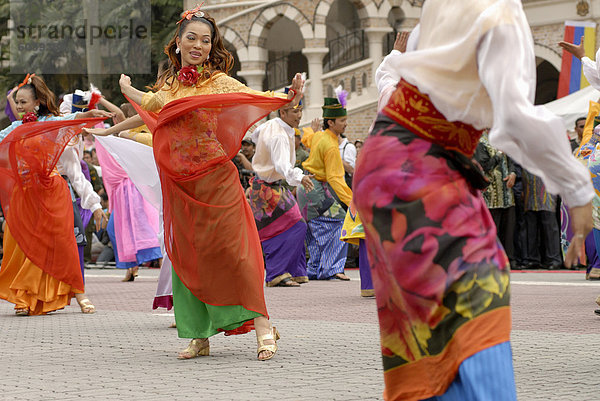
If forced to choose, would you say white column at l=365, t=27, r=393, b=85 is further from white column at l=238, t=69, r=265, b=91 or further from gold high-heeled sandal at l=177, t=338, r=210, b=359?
gold high-heeled sandal at l=177, t=338, r=210, b=359

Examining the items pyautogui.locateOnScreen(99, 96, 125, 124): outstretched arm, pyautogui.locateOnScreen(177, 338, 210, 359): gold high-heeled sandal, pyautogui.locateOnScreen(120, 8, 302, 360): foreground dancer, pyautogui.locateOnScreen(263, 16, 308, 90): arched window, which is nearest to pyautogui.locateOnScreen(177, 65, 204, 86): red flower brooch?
pyautogui.locateOnScreen(120, 8, 302, 360): foreground dancer

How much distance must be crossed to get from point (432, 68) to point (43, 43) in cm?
3340

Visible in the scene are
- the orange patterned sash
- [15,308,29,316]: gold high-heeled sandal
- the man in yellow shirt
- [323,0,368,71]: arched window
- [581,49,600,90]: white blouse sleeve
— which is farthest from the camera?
[323,0,368,71]: arched window

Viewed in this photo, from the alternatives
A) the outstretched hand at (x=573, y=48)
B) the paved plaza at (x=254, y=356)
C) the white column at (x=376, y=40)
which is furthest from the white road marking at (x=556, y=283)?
the white column at (x=376, y=40)

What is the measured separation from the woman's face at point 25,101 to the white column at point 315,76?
59.7 feet

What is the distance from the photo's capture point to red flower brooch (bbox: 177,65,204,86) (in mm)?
6797

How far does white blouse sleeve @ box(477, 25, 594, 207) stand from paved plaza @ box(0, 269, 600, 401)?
2090mm

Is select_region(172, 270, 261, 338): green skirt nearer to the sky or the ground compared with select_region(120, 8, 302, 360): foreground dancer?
nearer to the ground

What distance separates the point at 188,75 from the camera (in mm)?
6805

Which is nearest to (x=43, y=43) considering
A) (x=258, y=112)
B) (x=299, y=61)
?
(x=299, y=61)

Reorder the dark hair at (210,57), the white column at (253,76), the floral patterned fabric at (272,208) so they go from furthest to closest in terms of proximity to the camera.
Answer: the white column at (253,76), the floral patterned fabric at (272,208), the dark hair at (210,57)

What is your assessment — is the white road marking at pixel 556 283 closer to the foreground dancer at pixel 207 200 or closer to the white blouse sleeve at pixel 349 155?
the white blouse sleeve at pixel 349 155

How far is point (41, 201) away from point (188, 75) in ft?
12.3

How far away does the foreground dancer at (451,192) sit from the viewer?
128 inches
